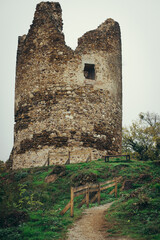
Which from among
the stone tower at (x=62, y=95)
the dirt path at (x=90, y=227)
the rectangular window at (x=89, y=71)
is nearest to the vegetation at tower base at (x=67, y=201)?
the dirt path at (x=90, y=227)

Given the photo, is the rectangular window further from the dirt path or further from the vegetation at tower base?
the dirt path

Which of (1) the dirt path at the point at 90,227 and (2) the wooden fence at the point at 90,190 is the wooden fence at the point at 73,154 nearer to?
(2) the wooden fence at the point at 90,190

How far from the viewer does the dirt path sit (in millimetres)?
6862

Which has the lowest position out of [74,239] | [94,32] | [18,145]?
[74,239]

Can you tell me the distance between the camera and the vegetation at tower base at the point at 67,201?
7031 mm

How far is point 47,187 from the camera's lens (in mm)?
11039

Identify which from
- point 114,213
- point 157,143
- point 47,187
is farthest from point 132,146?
point 114,213

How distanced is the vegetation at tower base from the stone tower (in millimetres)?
1650

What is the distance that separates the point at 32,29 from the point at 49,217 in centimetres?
1156

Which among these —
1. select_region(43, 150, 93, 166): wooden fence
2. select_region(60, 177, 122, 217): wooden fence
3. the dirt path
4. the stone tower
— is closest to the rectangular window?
the stone tower

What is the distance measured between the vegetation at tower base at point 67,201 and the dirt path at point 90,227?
0.18 metres

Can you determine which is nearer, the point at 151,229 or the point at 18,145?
the point at 151,229

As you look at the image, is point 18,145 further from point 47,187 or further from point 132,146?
point 132,146

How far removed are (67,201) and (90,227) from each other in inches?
102
